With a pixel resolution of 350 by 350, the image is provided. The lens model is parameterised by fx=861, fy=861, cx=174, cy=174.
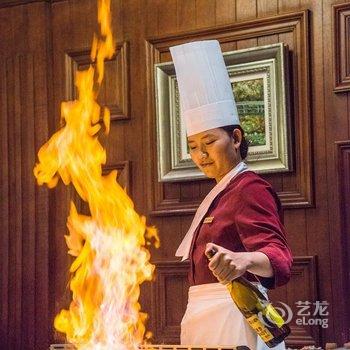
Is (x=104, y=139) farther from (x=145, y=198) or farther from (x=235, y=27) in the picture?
(x=235, y=27)

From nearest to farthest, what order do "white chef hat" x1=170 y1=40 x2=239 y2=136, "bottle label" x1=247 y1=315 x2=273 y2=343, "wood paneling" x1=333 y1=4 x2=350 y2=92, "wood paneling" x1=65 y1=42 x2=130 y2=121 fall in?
"bottle label" x1=247 y1=315 x2=273 y2=343 < "white chef hat" x1=170 y1=40 x2=239 y2=136 < "wood paneling" x1=333 y1=4 x2=350 y2=92 < "wood paneling" x1=65 y1=42 x2=130 y2=121

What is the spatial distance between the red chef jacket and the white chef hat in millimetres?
314

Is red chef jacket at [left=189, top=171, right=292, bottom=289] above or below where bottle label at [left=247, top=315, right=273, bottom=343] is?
above

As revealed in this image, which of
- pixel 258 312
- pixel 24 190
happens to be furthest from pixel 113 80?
pixel 258 312

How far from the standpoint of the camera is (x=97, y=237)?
293 cm

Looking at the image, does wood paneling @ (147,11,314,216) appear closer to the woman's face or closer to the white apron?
the woman's face

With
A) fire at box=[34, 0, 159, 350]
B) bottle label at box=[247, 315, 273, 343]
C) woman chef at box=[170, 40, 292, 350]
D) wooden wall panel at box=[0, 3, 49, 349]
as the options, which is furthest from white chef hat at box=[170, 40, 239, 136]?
wooden wall panel at box=[0, 3, 49, 349]

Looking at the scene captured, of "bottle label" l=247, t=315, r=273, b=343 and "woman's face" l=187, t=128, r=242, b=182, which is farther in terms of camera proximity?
"woman's face" l=187, t=128, r=242, b=182

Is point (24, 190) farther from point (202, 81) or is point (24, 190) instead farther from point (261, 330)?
point (261, 330)

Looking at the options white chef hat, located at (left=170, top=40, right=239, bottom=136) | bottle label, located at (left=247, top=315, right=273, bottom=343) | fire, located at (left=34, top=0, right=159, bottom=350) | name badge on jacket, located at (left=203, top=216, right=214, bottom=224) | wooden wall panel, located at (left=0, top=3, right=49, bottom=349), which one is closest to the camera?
bottle label, located at (left=247, top=315, right=273, bottom=343)

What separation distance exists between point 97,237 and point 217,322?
589 millimetres

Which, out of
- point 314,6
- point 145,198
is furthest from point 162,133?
point 314,6

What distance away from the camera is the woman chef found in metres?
2.27

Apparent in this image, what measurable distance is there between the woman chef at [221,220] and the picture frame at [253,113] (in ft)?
3.27
